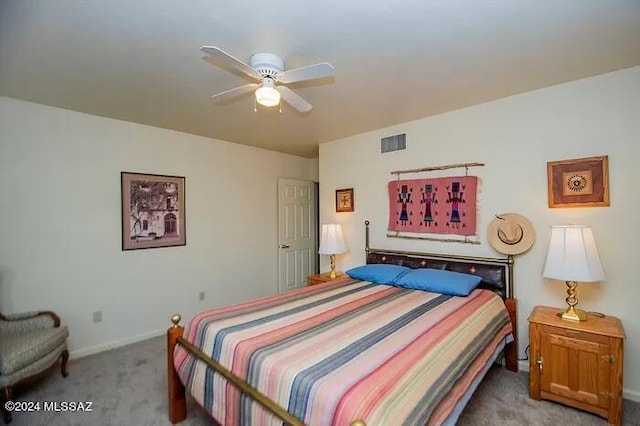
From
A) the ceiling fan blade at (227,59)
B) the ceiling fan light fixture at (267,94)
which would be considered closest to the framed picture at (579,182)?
the ceiling fan light fixture at (267,94)

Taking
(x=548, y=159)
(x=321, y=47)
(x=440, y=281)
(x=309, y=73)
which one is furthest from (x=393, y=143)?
(x=309, y=73)

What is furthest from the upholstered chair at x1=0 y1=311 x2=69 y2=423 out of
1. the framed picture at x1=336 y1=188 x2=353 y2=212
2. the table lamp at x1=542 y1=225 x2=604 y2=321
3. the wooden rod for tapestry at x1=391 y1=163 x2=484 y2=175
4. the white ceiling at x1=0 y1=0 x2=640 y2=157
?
the table lamp at x1=542 y1=225 x2=604 y2=321

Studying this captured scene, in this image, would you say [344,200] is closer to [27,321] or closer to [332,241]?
[332,241]

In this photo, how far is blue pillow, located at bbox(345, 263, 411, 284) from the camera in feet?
9.95

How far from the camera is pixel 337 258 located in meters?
4.29

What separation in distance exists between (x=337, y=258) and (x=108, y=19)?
346 centimetres

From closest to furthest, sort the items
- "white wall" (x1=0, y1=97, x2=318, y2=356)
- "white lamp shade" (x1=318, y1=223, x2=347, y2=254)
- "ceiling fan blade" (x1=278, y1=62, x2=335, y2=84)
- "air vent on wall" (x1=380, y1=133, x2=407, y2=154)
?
"ceiling fan blade" (x1=278, y1=62, x2=335, y2=84) → "white wall" (x1=0, y1=97, x2=318, y2=356) → "air vent on wall" (x1=380, y1=133, x2=407, y2=154) → "white lamp shade" (x1=318, y1=223, x2=347, y2=254)

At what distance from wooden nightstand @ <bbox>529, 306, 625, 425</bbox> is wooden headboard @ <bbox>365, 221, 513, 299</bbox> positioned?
1.56ft

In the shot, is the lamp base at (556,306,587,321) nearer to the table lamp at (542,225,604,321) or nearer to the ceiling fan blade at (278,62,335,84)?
the table lamp at (542,225,604,321)

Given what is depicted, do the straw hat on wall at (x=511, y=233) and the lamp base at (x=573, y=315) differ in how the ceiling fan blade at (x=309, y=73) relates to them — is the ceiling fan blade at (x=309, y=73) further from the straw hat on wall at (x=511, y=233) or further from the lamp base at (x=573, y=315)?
Answer: the lamp base at (x=573, y=315)

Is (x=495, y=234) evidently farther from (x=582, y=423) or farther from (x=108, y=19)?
(x=108, y=19)

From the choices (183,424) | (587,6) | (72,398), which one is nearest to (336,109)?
(587,6)

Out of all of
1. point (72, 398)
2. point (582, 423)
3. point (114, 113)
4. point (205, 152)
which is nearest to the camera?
point (582, 423)

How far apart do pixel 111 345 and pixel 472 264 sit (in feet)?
12.9
